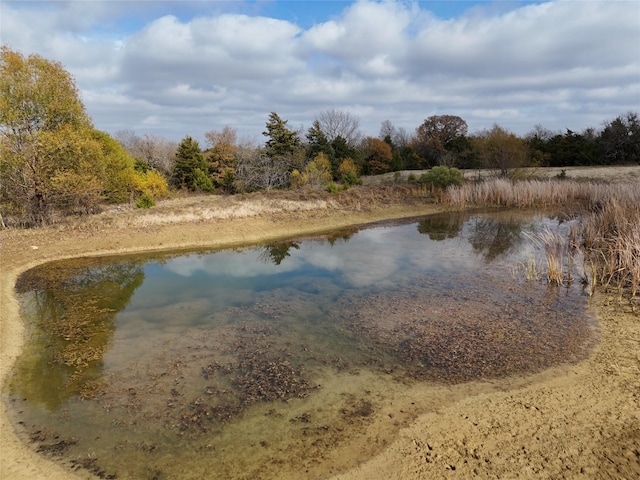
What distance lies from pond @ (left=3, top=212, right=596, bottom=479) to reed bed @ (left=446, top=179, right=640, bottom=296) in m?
0.67

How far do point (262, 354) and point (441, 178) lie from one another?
22.7 m

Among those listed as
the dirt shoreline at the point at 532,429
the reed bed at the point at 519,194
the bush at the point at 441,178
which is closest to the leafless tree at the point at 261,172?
the bush at the point at 441,178

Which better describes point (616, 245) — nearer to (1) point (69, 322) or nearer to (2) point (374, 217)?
(1) point (69, 322)

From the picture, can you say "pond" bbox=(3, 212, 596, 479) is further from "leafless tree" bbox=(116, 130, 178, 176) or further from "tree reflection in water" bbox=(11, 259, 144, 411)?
"leafless tree" bbox=(116, 130, 178, 176)

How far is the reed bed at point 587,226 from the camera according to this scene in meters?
8.95

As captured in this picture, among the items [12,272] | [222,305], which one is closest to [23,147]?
[12,272]

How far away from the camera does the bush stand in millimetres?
26406

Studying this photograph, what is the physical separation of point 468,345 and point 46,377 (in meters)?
6.65

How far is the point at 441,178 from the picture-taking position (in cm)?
2645

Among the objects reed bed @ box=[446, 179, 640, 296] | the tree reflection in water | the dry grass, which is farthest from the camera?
reed bed @ box=[446, 179, 640, 296]

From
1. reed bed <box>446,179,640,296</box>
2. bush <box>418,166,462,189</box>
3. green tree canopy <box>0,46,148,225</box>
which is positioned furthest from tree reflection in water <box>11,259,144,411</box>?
bush <box>418,166,462,189</box>

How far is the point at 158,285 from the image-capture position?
10688 millimetres

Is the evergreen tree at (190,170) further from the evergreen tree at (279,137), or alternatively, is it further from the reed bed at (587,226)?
the reed bed at (587,226)

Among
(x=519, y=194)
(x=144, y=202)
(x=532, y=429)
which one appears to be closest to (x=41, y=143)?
(x=144, y=202)
